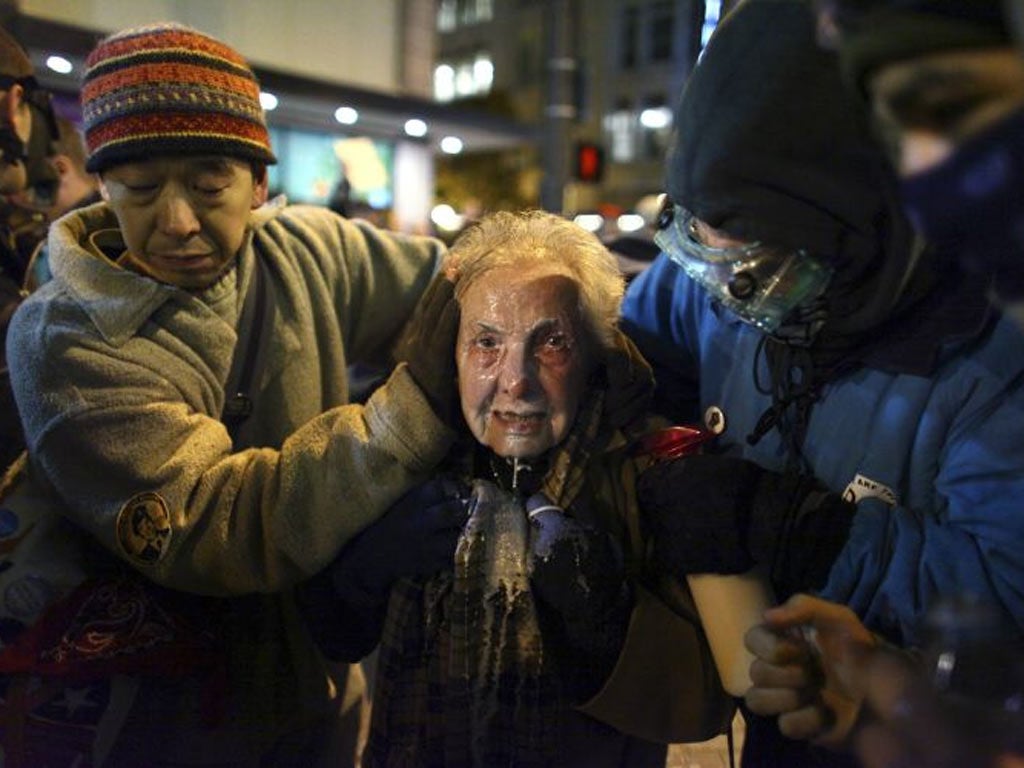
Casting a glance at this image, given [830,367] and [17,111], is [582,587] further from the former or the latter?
[17,111]

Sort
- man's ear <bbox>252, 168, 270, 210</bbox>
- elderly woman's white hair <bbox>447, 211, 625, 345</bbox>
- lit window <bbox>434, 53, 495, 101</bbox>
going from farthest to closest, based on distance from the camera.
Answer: lit window <bbox>434, 53, 495, 101</bbox>, man's ear <bbox>252, 168, 270, 210</bbox>, elderly woman's white hair <bbox>447, 211, 625, 345</bbox>

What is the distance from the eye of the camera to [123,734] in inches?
72.5

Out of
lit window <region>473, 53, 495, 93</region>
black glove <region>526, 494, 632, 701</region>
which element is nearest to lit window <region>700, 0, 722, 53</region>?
black glove <region>526, 494, 632, 701</region>

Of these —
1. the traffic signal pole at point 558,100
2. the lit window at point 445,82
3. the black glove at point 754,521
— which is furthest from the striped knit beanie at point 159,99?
the lit window at point 445,82

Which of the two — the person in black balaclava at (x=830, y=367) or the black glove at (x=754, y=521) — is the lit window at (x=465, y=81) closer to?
the person in black balaclava at (x=830, y=367)

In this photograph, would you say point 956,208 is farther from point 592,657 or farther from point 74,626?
point 74,626

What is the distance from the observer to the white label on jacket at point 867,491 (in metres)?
1.52

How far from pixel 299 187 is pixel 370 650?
1208 centimetres

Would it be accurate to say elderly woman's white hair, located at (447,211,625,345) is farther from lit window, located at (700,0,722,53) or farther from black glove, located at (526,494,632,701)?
lit window, located at (700,0,722,53)

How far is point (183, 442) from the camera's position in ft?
5.65

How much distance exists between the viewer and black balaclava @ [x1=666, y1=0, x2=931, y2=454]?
1327 mm

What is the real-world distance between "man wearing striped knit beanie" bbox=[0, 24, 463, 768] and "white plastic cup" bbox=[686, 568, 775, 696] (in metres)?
0.48

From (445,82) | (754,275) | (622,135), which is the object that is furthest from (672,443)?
(445,82)

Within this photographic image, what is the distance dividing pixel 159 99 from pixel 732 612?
1473 millimetres
